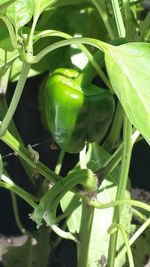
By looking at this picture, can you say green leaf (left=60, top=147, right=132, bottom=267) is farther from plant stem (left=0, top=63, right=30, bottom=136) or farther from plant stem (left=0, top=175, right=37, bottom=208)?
plant stem (left=0, top=63, right=30, bottom=136)

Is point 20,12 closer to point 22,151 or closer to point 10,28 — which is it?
point 10,28

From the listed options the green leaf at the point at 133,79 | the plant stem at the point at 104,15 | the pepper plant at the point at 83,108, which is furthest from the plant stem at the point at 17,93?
the plant stem at the point at 104,15

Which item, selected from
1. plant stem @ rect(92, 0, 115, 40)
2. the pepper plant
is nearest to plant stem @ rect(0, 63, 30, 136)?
the pepper plant

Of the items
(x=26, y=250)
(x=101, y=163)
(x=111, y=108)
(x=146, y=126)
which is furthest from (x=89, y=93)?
(x=26, y=250)

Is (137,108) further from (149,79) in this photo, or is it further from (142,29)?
(142,29)

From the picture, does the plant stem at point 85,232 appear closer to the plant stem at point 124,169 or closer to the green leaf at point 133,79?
the plant stem at point 124,169

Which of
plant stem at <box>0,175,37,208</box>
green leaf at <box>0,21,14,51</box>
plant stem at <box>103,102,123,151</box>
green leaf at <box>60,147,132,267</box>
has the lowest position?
green leaf at <box>60,147,132,267</box>
